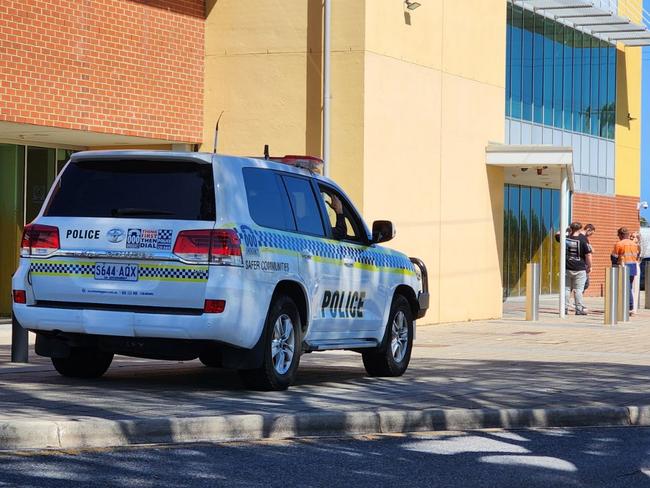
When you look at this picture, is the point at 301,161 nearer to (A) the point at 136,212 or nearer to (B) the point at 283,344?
(B) the point at 283,344

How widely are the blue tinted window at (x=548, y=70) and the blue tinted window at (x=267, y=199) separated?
23.4 meters

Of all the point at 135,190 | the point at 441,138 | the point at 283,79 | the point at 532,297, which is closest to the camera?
the point at 135,190

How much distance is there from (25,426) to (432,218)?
15.0m

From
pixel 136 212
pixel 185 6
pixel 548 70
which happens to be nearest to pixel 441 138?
pixel 185 6

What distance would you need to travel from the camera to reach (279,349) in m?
11.6

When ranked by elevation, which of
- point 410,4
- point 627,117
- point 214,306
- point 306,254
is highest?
point 627,117

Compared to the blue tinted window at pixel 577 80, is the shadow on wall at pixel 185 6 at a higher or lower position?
lower

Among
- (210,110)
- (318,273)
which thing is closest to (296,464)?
(318,273)

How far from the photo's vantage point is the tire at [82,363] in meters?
12.1

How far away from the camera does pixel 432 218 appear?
23.0 metres

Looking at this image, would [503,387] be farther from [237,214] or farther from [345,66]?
[345,66]

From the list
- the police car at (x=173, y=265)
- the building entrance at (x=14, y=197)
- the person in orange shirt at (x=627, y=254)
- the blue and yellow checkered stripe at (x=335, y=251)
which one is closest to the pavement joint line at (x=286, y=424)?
the police car at (x=173, y=265)

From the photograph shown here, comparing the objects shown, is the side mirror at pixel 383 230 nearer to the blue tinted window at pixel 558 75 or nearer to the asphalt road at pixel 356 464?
the asphalt road at pixel 356 464

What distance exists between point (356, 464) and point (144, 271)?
3022mm
